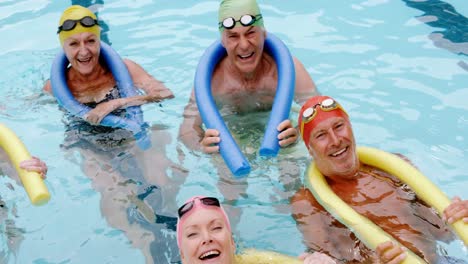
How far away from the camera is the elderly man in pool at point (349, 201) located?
4.27 metres

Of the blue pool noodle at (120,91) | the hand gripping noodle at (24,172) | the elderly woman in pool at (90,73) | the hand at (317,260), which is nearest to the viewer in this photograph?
the hand at (317,260)

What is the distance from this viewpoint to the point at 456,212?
3992 mm

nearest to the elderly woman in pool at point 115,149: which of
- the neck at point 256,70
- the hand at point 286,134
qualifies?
the neck at point 256,70

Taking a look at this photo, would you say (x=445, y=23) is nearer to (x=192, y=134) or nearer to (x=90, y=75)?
(x=192, y=134)

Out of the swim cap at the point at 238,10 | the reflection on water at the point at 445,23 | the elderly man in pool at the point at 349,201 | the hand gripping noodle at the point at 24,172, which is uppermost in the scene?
the swim cap at the point at 238,10

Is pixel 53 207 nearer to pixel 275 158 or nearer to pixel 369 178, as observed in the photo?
pixel 275 158

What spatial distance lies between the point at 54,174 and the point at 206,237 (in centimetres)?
259

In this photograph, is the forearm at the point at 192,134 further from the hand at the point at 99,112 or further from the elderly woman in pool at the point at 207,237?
the elderly woman in pool at the point at 207,237

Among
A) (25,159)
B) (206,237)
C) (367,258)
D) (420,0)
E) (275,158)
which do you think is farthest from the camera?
(420,0)

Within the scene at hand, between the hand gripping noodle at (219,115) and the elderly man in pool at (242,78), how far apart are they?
0.07 meters

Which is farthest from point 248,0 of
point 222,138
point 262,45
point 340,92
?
point 340,92

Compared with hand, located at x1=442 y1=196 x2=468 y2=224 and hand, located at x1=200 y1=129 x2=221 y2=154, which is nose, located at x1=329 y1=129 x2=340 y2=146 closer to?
hand, located at x1=442 y1=196 x2=468 y2=224

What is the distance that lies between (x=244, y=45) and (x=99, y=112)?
1.32 m

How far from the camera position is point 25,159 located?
4.49 m
